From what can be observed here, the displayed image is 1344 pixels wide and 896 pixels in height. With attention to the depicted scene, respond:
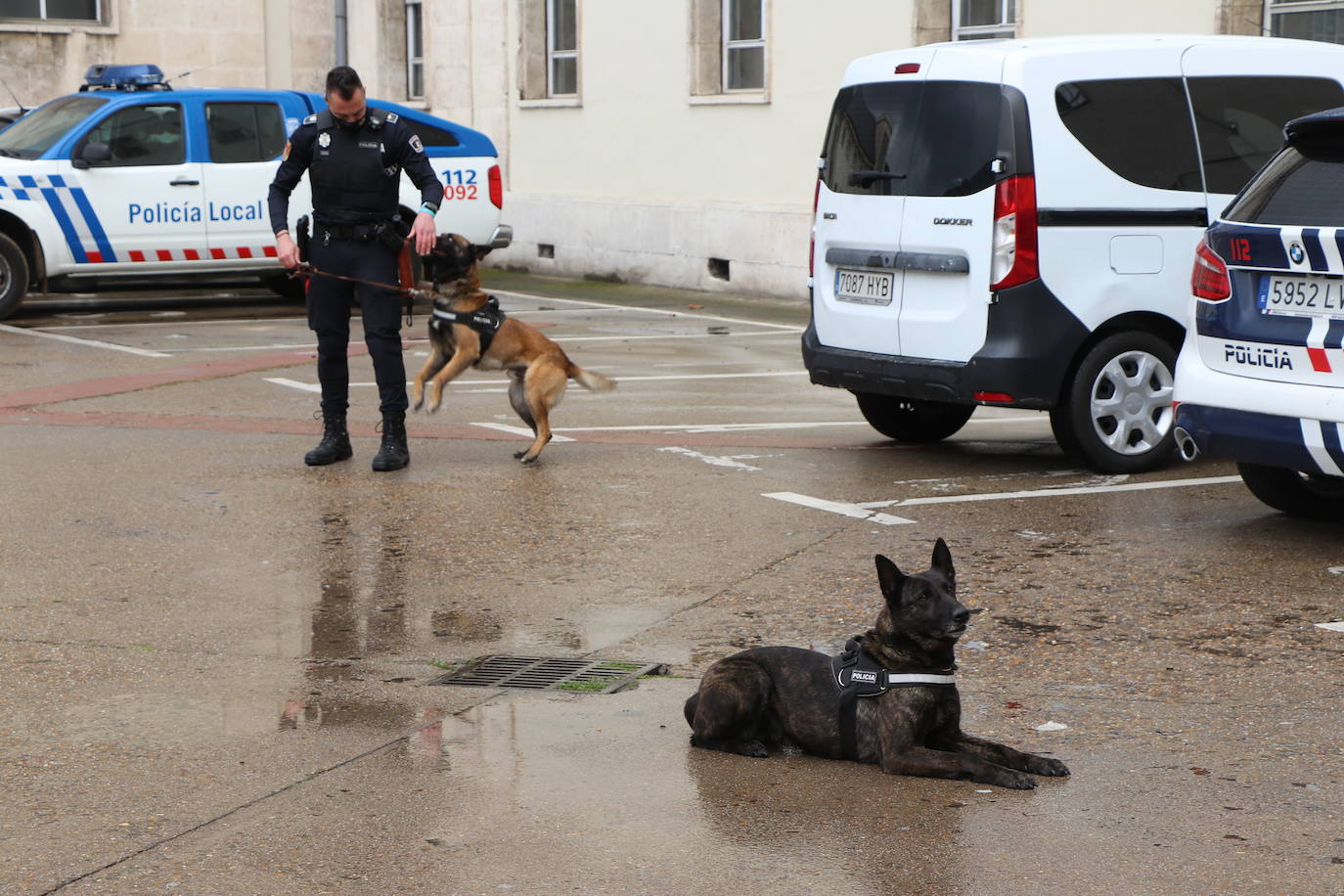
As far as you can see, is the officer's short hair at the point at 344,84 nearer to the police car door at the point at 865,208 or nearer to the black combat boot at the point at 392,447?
the black combat boot at the point at 392,447

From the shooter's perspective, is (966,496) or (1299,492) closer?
(1299,492)

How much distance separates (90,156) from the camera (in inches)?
622

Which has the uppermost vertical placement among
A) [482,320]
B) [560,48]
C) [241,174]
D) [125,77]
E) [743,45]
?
[560,48]

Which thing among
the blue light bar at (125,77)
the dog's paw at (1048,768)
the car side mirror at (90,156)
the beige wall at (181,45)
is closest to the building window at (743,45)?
the blue light bar at (125,77)

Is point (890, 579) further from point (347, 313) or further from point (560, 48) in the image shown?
point (560, 48)

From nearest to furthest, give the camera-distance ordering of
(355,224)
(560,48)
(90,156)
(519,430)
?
(355,224) < (519,430) < (90,156) < (560,48)

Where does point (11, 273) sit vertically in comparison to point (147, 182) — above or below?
below

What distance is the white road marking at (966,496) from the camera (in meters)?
8.04

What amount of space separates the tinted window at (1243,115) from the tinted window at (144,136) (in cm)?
1019

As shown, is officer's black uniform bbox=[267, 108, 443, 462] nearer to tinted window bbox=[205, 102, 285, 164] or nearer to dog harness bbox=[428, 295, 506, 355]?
dog harness bbox=[428, 295, 506, 355]

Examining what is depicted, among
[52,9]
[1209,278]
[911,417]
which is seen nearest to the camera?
[1209,278]

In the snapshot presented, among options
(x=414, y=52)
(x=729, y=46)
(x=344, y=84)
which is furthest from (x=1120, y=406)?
(x=414, y=52)

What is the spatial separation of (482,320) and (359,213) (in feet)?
2.59

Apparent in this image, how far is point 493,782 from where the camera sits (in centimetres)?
457
